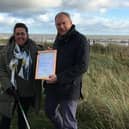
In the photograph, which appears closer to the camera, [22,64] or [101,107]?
[22,64]

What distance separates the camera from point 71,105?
613cm

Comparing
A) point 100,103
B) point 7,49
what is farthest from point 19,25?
point 100,103

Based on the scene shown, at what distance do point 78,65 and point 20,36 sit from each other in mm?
868

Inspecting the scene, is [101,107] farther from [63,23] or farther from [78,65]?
[63,23]

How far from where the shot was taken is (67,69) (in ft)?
19.8

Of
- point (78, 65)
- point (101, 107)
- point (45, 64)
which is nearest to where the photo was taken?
point (78, 65)

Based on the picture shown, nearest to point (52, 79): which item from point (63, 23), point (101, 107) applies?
point (63, 23)

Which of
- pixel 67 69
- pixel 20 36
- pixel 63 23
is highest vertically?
pixel 63 23

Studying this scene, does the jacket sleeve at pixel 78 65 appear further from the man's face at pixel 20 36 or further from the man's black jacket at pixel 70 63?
the man's face at pixel 20 36

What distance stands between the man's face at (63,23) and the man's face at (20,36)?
18.2 inches

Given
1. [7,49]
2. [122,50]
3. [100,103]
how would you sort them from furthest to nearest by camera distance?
[122,50], [100,103], [7,49]

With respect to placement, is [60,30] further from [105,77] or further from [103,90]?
[105,77]

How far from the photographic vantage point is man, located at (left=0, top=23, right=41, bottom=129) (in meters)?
6.27

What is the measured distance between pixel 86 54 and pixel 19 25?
973mm
